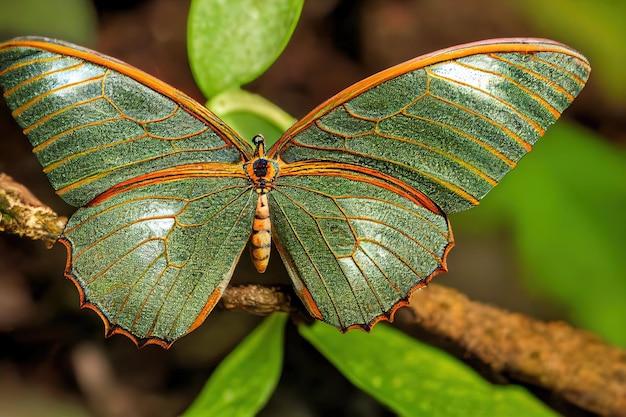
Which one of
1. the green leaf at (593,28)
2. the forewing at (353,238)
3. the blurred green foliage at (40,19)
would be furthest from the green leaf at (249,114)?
the green leaf at (593,28)

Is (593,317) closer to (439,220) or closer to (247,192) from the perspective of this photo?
(439,220)

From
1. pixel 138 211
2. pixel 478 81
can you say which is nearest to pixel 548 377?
pixel 478 81

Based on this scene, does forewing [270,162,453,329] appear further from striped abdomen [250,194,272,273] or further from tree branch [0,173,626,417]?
tree branch [0,173,626,417]

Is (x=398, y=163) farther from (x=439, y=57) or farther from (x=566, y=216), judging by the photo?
(x=566, y=216)

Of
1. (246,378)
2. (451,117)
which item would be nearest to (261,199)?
(451,117)

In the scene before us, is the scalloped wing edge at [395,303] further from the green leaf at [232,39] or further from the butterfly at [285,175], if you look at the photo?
the green leaf at [232,39]

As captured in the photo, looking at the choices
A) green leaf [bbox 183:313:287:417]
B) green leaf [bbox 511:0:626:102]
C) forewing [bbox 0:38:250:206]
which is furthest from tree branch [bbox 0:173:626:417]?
green leaf [bbox 511:0:626:102]
